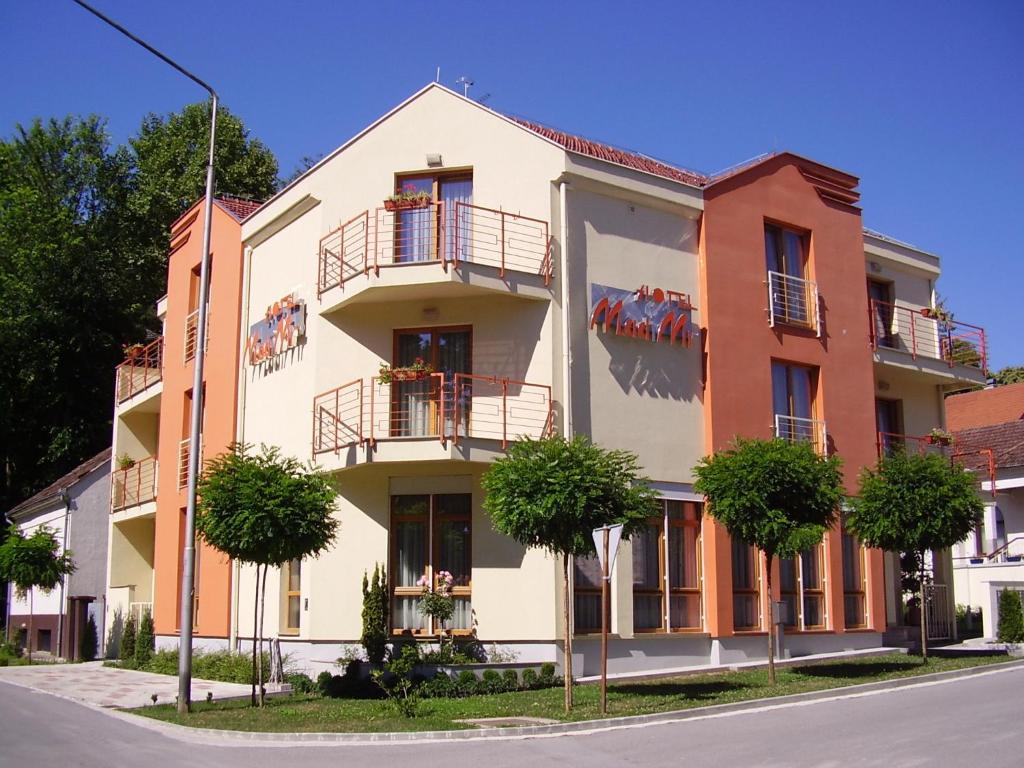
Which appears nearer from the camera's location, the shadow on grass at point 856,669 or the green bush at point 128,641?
the shadow on grass at point 856,669

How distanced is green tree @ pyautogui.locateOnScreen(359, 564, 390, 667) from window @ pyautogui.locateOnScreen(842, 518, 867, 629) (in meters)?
10.6

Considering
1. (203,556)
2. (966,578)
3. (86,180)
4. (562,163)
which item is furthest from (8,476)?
(966,578)

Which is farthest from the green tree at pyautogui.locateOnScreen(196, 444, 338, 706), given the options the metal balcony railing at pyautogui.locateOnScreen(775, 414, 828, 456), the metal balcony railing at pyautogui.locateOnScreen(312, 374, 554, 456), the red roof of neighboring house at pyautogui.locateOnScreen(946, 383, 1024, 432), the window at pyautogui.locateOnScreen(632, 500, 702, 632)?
the red roof of neighboring house at pyautogui.locateOnScreen(946, 383, 1024, 432)

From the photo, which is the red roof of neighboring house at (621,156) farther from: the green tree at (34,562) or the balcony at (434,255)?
the green tree at (34,562)

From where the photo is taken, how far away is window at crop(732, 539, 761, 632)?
72.6 ft

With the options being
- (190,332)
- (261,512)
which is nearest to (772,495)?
(261,512)

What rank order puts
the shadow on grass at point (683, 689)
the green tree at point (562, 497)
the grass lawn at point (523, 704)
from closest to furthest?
the grass lawn at point (523, 704) → the green tree at point (562, 497) → the shadow on grass at point (683, 689)

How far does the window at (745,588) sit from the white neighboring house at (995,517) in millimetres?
8778

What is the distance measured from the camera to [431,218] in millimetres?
21266

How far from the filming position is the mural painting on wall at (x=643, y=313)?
2091cm

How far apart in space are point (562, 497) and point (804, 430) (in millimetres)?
10138

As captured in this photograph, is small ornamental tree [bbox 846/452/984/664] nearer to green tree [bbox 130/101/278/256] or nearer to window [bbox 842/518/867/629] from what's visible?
window [bbox 842/518/867/629]

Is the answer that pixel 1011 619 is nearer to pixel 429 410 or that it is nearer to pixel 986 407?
pixel 429 410

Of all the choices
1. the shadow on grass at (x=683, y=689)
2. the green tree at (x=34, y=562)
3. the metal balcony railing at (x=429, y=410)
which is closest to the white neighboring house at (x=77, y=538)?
the green tree at (x=34, y=562)
